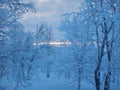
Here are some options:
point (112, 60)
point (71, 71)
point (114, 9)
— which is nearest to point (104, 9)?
point (114, 9)

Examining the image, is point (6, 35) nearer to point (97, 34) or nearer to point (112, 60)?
point (97, 34)

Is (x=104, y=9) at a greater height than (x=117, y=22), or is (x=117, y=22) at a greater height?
(x=104, y=9)

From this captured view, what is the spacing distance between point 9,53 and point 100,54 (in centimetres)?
978

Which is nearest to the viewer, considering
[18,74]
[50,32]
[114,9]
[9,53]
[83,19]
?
[9,53]

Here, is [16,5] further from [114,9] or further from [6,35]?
[114,9]

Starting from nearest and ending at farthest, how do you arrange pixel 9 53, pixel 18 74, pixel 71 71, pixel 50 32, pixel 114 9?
pixel 9 53, pixel 18 74, pixel 114 9, pixel 71 71, pixel 50 32

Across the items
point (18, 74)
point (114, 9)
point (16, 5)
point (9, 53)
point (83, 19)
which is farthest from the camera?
point (114, 9)

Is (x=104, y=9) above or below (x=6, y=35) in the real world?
above

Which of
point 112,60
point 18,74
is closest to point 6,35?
point 18,74

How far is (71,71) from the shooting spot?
29438mm

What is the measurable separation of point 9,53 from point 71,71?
759 inches

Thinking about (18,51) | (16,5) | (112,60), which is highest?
(16,5)

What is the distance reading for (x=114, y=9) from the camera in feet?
56.7

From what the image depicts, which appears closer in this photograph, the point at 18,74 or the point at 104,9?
the point at 18,74
